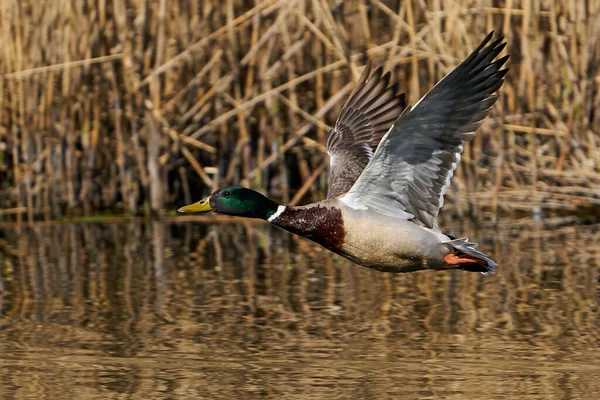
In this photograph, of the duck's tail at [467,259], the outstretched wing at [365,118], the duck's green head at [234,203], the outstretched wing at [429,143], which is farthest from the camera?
the outstretched wing at [365,118]

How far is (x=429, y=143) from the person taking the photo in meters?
5.38

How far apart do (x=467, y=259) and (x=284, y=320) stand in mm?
1352

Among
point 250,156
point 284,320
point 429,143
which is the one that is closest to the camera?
point 429,143

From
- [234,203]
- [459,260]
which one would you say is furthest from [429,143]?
[234,203]

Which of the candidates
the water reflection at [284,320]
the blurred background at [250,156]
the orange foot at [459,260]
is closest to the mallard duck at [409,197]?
the orange foot at [459,260]

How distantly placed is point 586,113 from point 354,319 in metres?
3.48

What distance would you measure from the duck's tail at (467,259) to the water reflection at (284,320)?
16.6 inches

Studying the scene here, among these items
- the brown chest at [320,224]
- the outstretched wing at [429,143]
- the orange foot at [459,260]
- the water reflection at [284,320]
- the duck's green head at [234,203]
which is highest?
the outstretched wing at [429,143]

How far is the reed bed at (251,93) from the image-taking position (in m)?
8.96

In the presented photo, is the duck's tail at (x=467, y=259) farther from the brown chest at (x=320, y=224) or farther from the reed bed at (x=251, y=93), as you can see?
the reed bed at (x=251, y=93)

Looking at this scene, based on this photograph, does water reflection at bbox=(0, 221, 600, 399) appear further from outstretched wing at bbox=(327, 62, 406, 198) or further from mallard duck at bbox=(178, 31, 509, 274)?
outstretched wing at bbox=(327, 62, 406, 198)

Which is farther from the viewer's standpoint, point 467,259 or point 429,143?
point 467,259

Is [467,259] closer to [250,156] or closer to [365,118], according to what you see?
[365,118]

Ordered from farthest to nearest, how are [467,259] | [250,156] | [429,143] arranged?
[250,156] < [467,259] < [429,143]
